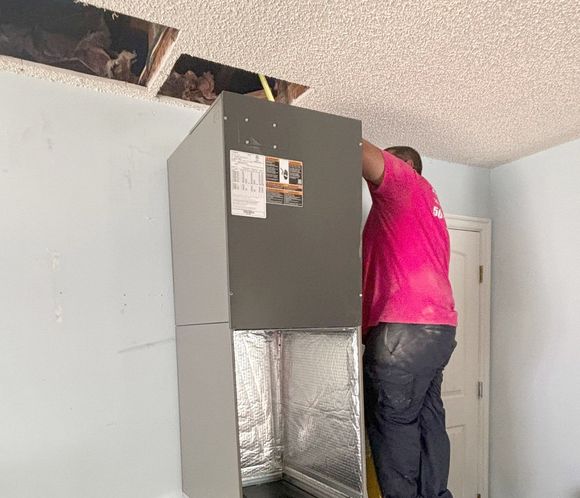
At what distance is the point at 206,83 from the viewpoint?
6.22 ft

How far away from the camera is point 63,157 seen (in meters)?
1.63

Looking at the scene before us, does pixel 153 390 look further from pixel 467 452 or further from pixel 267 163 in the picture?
pixel 467 452

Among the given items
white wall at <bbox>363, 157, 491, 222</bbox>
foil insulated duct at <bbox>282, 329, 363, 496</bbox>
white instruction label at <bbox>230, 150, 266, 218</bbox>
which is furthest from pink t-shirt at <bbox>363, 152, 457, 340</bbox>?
white wall at <bbox>363, 157, 491, 222</bbox>

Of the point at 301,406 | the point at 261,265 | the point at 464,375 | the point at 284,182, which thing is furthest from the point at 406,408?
the point at 464,375

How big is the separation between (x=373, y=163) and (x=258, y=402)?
121 centimetres

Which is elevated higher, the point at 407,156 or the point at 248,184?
the point at 407,156

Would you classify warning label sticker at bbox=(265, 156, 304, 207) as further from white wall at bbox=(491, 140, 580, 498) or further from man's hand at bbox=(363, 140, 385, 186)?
white wall at bbox=(491, 140, 580, 498)

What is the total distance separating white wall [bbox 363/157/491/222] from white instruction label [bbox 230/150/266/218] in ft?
5.17

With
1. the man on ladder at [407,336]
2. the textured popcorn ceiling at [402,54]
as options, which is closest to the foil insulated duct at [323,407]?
the man on ladder at [407,336]

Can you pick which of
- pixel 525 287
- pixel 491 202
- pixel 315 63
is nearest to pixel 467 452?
pixel 525 287

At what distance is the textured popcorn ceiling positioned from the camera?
129 cm

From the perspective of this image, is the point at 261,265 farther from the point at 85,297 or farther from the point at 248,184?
the point at 85,297

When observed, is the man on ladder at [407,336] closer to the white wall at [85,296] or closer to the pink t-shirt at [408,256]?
the pink t-shirt at [408,256]

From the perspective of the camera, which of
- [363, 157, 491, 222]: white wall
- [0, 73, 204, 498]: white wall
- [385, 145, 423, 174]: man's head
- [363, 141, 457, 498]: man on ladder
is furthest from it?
[363, 157, 491, 222]: white wall
